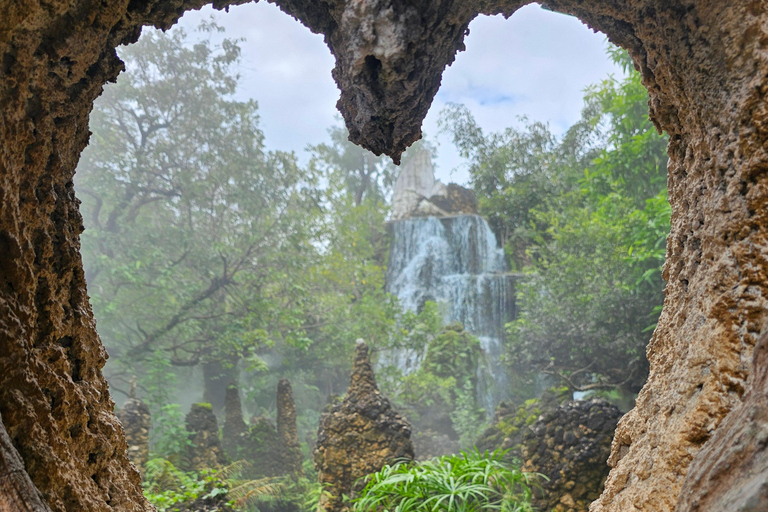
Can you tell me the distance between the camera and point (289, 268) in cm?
1225

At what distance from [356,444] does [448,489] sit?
5.18 feet

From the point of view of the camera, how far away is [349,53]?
6.03ft

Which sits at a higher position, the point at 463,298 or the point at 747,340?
the point at 463,298

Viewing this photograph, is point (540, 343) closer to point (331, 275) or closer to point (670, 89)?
point (331, 275)

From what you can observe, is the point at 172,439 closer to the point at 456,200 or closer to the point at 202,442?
the point at 202,442

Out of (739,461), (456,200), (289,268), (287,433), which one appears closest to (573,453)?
(739,461)

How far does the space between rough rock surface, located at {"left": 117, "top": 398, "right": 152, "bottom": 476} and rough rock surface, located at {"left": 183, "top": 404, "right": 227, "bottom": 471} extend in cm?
151

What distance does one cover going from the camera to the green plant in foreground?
337 centimetres

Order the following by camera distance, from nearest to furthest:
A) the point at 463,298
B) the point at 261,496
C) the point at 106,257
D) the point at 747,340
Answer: the point at 747,340 → the point at 261,496 → the point at 106,257 → the point at 463,298

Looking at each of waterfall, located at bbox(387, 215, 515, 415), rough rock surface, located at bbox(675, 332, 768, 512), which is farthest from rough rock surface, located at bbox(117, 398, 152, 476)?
waterfall, located at bbox(387, 215, 515, 415)

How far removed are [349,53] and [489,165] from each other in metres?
15.7

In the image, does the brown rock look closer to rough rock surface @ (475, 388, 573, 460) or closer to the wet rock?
the wet rock

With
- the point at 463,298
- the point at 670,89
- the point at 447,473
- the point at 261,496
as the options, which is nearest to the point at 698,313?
the point at 670,89

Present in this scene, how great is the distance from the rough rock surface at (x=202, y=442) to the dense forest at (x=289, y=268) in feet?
0.66
